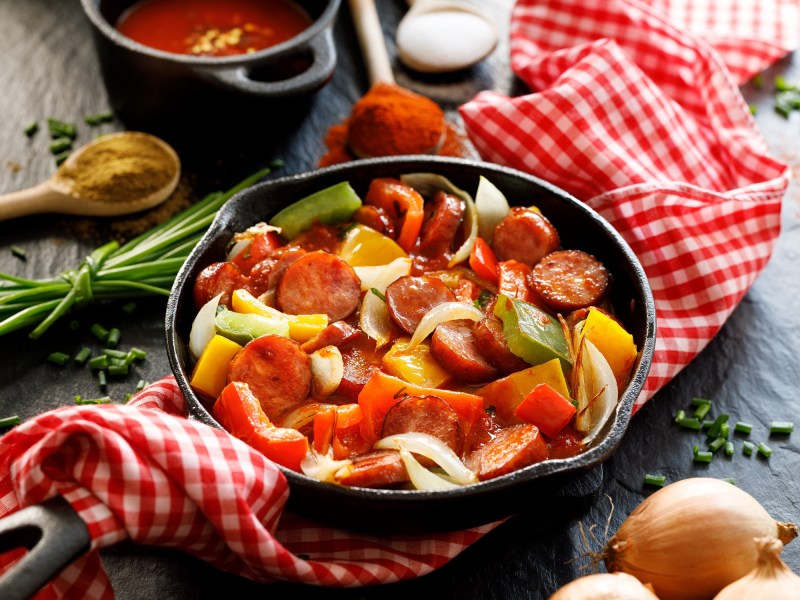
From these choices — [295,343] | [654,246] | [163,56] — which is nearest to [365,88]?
[163,56]

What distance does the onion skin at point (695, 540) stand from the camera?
2.48 m

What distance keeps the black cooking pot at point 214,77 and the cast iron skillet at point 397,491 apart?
775mm

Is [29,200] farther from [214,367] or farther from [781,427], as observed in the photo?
[781,427]

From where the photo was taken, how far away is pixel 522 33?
4.57 metres

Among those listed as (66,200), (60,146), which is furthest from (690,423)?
(60,146)

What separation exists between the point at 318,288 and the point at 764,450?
1.72 metres

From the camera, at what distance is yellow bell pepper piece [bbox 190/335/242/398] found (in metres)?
2.77

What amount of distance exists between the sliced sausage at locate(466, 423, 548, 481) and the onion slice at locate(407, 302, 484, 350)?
1.41 feet

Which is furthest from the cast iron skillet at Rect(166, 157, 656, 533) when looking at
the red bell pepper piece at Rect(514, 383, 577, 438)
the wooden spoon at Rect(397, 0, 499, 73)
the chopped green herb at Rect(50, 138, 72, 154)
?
the chopped green herb at Rect(50, 138, 72, 154)

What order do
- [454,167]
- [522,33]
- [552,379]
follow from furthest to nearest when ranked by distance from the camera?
[522,33] → [454,167] → [552,379]

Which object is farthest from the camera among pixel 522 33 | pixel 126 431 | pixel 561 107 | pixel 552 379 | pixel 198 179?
pixel 522 33

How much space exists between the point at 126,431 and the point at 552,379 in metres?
1.26

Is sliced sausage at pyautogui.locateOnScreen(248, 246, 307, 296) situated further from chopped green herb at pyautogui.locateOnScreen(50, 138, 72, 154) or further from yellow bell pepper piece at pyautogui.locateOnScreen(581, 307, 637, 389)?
chopped green herb at pyautogui.locateOnScreen(50, 138, 72, 154)

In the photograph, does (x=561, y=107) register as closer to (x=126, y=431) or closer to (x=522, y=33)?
(x=522, y=33)
